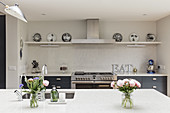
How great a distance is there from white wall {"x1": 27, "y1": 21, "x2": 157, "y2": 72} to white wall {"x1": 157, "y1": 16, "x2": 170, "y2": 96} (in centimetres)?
26

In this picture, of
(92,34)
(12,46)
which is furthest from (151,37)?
(12,46)

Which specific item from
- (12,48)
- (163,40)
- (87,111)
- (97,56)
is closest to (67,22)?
(97,56)

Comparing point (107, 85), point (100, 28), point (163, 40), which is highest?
point (100, 28)

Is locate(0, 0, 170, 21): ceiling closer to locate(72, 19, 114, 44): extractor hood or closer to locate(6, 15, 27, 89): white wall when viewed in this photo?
locate(72, 19, 114, 44): extractor hood

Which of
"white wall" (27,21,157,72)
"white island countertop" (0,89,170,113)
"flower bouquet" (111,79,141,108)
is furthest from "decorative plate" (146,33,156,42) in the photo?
"flower bouquet" (111,79,141,108)

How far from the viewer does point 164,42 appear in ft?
16.9

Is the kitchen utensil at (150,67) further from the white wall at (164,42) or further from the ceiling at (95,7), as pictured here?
the ceiling at (95,7)

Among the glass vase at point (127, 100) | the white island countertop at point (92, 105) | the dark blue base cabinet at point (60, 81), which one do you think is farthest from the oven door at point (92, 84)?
the glass vase at point (127, 100)

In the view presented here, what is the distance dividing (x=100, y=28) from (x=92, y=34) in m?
0.46

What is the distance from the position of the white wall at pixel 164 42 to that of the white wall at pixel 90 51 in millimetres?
255

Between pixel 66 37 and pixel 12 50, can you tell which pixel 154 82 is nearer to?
pixel 66 37

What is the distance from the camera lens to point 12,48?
15.8ft

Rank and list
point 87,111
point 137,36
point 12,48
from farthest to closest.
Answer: point 137,36
point 12,48
point 87,111

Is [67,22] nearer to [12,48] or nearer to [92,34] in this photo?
[92,34]
